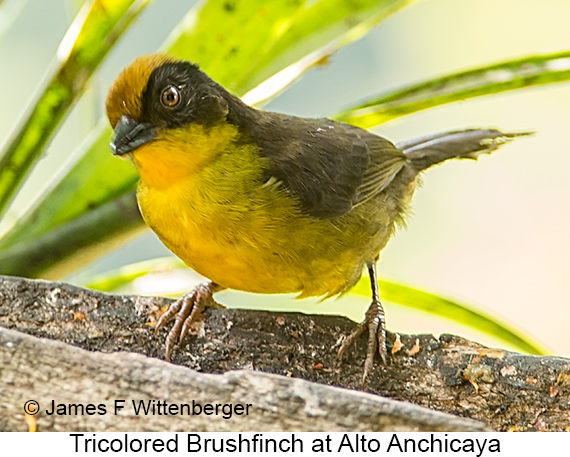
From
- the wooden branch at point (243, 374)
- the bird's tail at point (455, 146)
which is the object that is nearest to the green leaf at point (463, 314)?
the wooden branch at point (243, 374)

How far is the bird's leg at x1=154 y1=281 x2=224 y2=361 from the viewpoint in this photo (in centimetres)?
213

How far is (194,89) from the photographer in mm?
2139

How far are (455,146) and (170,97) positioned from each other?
1.40 meters

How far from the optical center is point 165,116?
6.77ft

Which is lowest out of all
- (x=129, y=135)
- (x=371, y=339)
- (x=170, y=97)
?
(x=371, y=339)

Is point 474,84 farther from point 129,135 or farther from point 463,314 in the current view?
point 129,135

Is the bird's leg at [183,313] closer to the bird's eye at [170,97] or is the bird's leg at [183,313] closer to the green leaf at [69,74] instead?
the bird's eye at [170,97]

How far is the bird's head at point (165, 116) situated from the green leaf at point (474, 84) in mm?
586

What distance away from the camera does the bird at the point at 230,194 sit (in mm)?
2064

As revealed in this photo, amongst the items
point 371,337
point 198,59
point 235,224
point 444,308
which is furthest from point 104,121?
point 444,308

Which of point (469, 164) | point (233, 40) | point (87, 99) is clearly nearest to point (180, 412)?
point (233, 40)

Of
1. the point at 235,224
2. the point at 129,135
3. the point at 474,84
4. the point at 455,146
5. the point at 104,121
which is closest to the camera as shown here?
the point at 129,135

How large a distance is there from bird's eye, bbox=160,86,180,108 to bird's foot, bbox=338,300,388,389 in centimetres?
83
